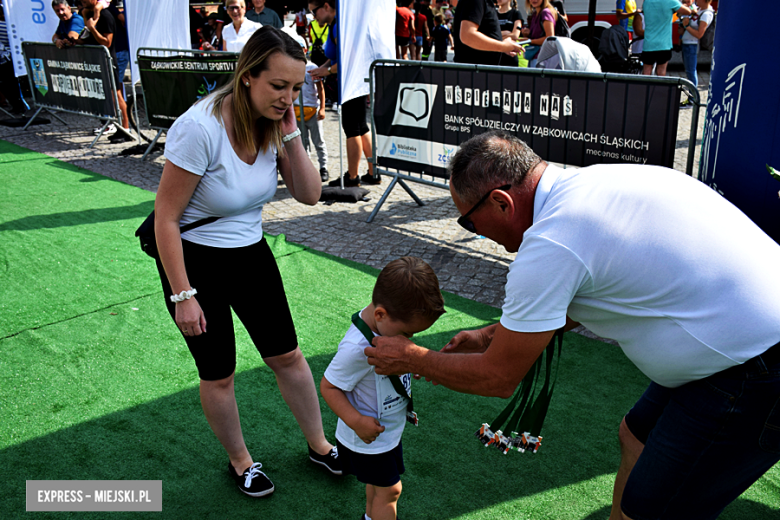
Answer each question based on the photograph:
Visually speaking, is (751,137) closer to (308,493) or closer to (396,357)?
(396,357)

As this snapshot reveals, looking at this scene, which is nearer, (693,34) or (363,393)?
(363,393)

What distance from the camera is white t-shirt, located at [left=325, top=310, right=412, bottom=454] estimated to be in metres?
2.21


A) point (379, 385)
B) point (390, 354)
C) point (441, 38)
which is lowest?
point (379, 385)

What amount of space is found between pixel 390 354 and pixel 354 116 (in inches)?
227

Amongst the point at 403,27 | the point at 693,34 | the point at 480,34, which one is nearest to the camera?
the point at 480,34

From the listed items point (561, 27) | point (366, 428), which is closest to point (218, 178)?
point (366, 428)

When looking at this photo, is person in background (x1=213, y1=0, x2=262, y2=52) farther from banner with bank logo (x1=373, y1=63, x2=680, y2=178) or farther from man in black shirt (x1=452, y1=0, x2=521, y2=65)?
man in black shirt (x1=452, y1=0, x2=521, y2=65)

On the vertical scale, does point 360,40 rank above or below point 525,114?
above

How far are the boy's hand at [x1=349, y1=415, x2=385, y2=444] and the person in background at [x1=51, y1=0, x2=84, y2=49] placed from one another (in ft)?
33.3

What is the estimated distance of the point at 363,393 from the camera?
230 cm

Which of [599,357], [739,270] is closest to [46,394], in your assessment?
[599,357]

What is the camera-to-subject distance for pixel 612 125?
16.1 feet

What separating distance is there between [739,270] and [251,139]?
168 cm

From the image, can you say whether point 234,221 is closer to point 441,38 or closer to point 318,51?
point 318,51
